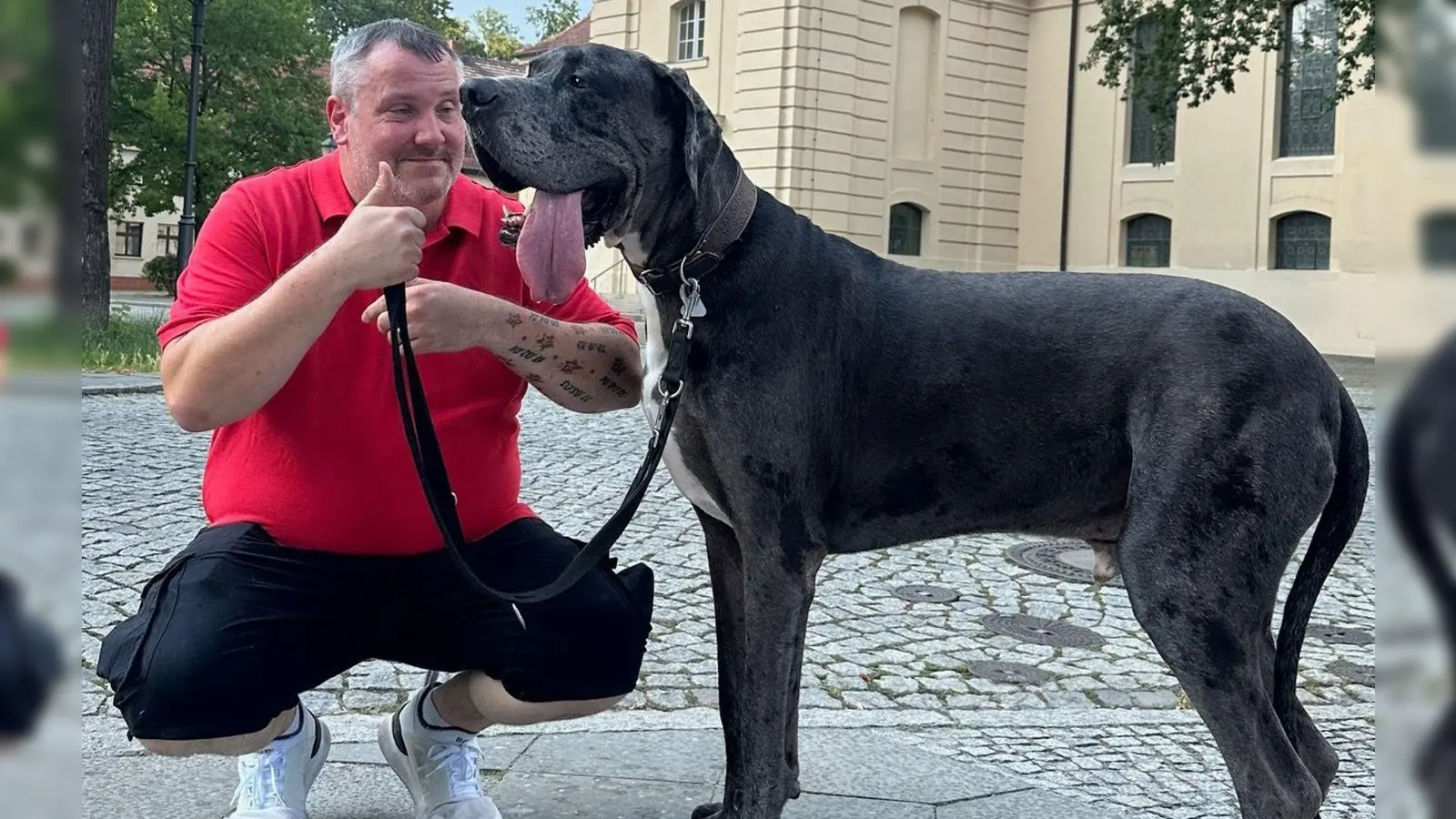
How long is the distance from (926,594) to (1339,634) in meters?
1.80

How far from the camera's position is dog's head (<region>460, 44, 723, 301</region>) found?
114 inches

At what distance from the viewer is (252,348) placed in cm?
293

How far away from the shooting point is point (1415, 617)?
321 mm

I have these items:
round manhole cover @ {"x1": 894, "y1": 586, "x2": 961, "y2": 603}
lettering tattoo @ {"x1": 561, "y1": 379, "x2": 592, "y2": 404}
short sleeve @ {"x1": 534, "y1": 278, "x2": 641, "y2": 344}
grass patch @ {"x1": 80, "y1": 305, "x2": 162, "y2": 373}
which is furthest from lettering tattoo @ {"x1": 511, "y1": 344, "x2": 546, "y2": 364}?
grass patch @ {"x1": 80, "y1": 305, "x2": 162, "y2": 373}

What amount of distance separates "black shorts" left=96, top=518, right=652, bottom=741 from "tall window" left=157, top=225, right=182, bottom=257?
42473 mm

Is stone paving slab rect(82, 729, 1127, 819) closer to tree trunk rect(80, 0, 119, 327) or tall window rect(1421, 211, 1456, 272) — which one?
tall window rect(1421, 211, 1456, 272)

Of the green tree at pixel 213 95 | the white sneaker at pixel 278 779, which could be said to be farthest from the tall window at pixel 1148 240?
the white sneaker at pixel 278 779

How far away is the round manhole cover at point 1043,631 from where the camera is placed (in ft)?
18.5

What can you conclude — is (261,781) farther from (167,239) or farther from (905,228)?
(167,239)

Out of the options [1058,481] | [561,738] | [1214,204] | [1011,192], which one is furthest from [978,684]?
[1011,192]

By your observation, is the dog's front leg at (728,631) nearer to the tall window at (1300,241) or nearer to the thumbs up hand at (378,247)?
the thumbs up hand at (378,247)

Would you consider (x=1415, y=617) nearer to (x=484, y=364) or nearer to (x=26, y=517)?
(x=26, y=517)

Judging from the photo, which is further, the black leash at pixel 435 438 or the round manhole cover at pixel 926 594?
the round manhole cover at pixel 926 594

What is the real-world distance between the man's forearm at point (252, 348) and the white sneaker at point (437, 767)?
95cm
